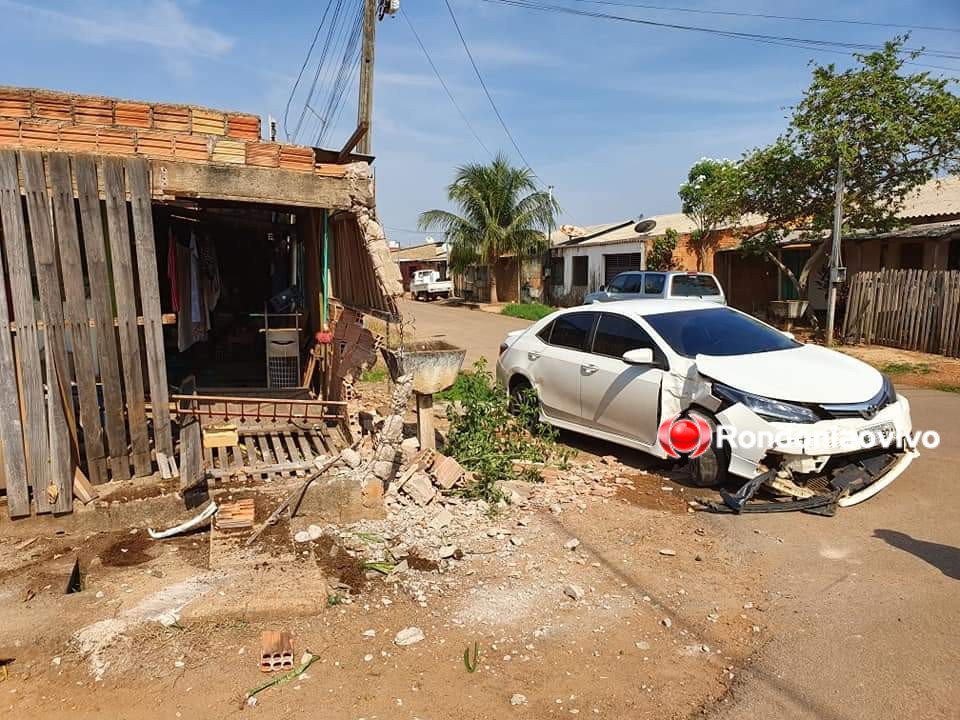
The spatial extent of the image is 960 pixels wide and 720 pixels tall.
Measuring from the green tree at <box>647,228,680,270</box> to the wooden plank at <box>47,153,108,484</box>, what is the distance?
20.8m

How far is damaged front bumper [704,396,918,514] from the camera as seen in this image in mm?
5184

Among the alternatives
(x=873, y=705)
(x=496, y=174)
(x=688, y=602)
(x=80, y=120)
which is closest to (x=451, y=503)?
(x=688, y=602)

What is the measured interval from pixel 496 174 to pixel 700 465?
25504mm

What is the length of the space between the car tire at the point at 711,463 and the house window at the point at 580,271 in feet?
74.8

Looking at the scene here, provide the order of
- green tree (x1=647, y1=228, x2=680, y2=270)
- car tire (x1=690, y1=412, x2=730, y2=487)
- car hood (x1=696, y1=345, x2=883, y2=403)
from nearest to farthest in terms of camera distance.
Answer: car hood (x1=696, y1=345, x2=883, y2=403) < car tire (x1=690, y1=412, x2=730, y2=487) < green tree (x1=647, y1=228, x2=680, y2=270)

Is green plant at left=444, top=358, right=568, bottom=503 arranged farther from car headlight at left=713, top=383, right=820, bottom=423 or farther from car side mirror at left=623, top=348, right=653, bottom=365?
car headlight at left=713, top=383, right=820, bottom=423

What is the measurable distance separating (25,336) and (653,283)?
522 inches

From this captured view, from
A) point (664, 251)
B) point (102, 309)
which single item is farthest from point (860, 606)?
point (664, 251)

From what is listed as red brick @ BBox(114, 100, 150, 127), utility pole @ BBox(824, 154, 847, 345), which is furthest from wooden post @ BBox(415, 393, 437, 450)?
utility pole @ BBox(824, 154, 847, 345)

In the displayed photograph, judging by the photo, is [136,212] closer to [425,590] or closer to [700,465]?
A: [425,590]

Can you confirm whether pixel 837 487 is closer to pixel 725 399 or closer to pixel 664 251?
pixel 725 399

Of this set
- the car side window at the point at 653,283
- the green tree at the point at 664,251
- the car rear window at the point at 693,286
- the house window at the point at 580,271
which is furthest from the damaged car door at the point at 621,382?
the house window at the point at 580,271

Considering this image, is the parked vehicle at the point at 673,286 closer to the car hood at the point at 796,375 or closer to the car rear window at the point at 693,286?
the car rear window at the point at 693,286

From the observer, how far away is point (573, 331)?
23.9ft
